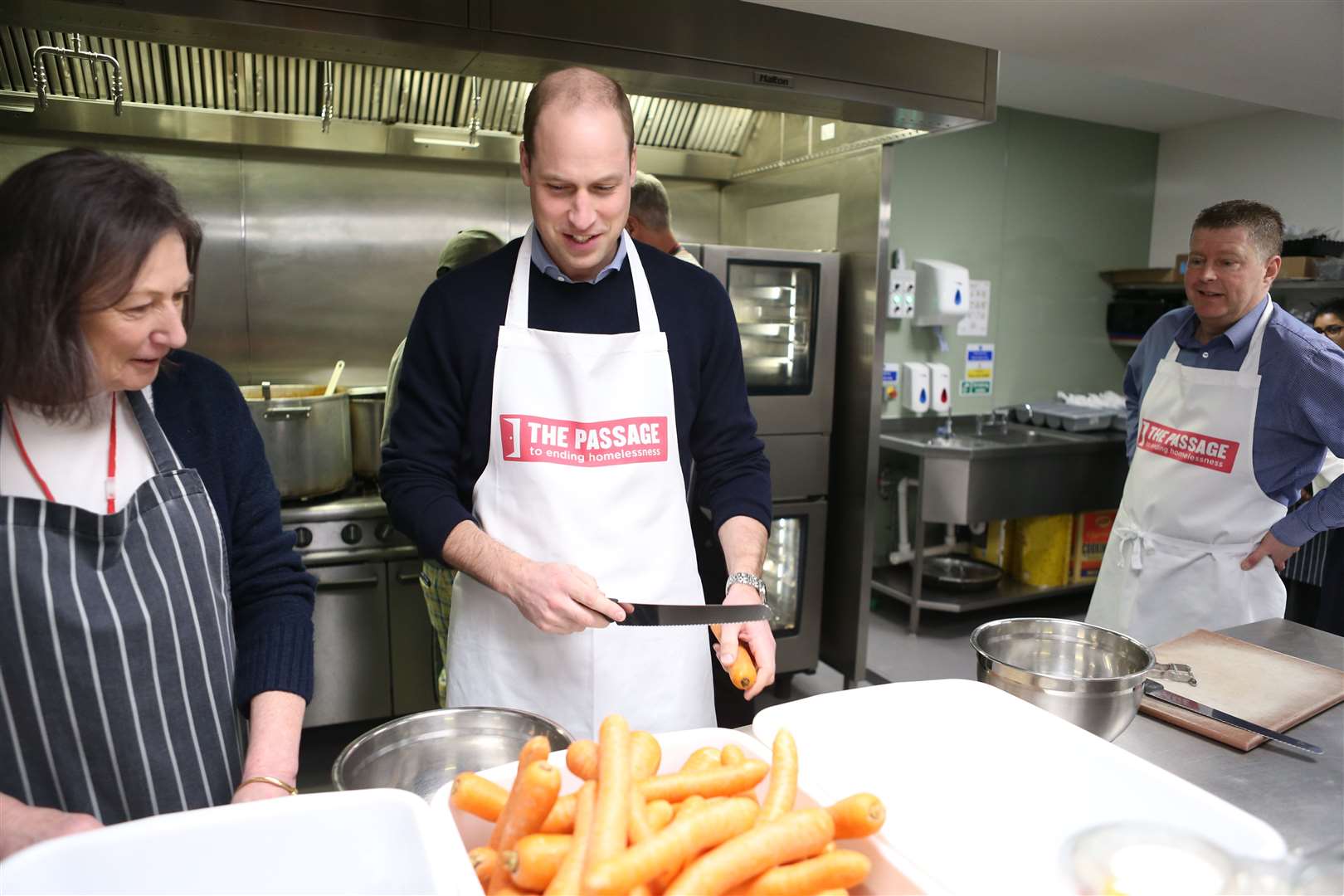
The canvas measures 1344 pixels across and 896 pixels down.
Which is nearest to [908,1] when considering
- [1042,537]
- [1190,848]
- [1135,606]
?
[1190,848]

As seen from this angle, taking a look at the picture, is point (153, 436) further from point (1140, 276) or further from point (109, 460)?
point (1140, 276)

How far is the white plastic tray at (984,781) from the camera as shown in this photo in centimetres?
90

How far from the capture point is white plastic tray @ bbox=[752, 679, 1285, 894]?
90 centimetres

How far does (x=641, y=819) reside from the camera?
745mm

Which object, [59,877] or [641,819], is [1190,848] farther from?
[59,877]

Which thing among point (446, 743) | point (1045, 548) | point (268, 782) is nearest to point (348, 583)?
point (268, 782)

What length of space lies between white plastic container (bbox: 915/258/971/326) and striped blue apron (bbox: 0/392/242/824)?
14.0ft

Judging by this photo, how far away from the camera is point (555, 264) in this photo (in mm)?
1699

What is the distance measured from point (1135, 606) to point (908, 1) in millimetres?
2234

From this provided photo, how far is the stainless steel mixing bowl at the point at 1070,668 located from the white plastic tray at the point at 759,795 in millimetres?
352

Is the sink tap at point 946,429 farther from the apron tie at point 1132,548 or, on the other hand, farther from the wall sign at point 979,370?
the apron tie at point 1132,548

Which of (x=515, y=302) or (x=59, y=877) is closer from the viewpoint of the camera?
(x=59, y=877)

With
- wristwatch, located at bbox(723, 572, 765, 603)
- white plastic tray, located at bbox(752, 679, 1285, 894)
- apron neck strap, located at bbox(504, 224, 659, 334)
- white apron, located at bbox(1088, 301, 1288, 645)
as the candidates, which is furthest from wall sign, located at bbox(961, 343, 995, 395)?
white plastic tray, located at bbox(752, 679, 1285, 894)

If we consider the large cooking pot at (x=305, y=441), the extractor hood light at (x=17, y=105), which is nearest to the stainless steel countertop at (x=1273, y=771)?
the large cooking pot at (x=305, y=441)
